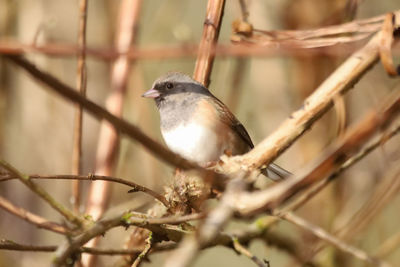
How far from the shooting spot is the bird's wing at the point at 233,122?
2359 millimetres

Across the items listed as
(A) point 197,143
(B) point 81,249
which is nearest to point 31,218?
(B) point 81,249

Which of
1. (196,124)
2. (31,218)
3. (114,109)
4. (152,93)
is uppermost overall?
(152,93)

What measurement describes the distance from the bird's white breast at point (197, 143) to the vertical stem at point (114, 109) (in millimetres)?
375

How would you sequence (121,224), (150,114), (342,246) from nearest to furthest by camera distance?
1. (342,246)
2. (121,224)
3. (150,114)

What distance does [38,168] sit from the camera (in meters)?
2.55

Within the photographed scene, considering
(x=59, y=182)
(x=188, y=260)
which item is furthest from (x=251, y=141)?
(x=188, y=260)

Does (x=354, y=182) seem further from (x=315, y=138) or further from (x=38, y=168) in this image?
A: (x=38, y=168)

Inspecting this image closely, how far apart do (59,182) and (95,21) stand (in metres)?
0.90

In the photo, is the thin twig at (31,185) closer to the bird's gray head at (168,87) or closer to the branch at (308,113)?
the branch at (308,113)

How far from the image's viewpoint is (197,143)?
7.36 feet

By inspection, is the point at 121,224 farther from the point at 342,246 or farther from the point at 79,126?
the point at 79,126

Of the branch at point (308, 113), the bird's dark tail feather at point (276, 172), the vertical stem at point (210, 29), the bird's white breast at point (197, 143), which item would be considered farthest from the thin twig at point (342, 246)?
the bird's white breast at point (197, 143)

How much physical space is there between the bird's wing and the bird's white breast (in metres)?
0.12

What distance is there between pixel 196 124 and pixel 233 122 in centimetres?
20
